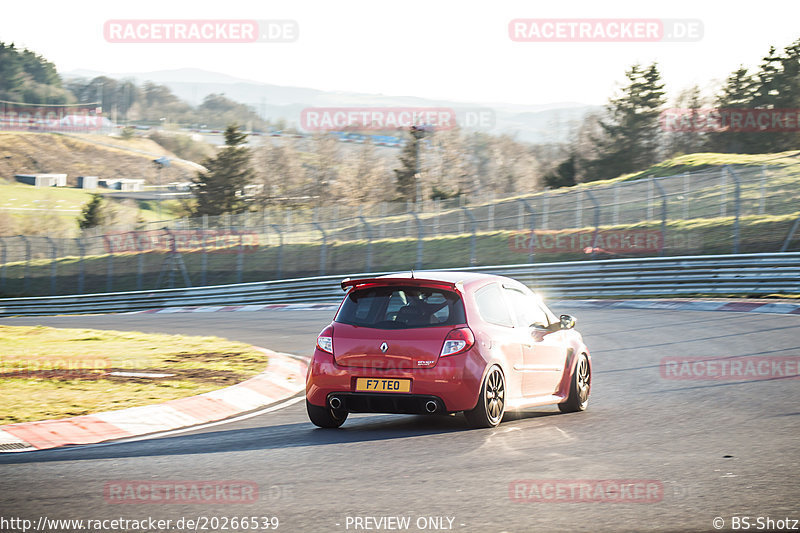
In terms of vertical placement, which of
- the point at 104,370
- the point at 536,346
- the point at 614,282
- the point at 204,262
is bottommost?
the point at 204,262

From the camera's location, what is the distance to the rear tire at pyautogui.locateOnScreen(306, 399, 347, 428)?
8.98m

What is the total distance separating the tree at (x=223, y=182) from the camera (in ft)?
308

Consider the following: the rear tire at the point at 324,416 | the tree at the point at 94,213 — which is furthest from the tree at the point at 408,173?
the rear tire at the point at 324,416

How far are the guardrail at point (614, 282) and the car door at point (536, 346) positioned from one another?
1658 cm

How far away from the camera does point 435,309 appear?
8773mm

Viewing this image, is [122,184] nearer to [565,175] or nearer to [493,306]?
[565,175]

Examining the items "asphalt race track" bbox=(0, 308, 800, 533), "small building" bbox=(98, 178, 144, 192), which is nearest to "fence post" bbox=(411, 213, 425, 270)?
"asphalt race track" bbox=(0, 308, 800, 533)

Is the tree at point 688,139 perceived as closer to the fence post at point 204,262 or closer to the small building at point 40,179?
the fence post at point 204,262

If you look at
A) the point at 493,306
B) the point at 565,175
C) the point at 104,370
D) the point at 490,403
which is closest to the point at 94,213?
the point at 565,175

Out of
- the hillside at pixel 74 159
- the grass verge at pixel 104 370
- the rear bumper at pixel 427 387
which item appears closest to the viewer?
the rear bumper at pixel 427 387

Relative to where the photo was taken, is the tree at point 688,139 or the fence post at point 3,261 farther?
the tree at point 688,139

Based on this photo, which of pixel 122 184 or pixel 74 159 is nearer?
pixel 122 184

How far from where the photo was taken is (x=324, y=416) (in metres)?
9.01

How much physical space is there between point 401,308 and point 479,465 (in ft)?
7.04
